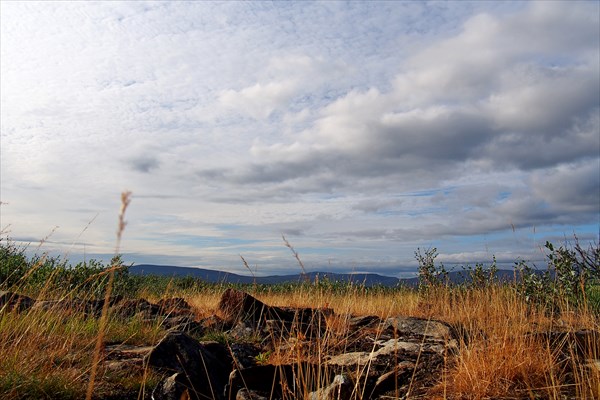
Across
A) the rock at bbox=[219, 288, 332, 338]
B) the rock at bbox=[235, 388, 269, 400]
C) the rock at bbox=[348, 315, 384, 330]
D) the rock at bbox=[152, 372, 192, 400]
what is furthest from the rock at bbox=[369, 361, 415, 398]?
the rock at bbox=[219, 288, 332, 338]

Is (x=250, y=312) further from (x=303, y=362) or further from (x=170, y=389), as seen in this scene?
(x=170, y=389)

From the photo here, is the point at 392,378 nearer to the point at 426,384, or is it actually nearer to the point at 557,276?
the point at 426,384

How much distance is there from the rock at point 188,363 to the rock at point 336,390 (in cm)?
118

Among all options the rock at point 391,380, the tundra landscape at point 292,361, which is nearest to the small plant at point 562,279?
the tundra landscape at point 292,361

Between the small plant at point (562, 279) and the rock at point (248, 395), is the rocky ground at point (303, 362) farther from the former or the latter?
the small plant at point (562, 279)

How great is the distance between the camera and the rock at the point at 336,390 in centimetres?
411

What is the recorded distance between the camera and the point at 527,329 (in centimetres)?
539

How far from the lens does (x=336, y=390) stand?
14.0ft

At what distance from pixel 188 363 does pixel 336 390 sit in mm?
1632

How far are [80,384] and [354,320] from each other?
4.39m

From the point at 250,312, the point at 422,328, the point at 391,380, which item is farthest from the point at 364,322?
the point at 391,380

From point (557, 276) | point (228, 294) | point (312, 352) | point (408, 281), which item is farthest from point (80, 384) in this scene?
point (408, 281)

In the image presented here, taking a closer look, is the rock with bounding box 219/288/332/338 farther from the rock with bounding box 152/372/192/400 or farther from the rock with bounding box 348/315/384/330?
the rock with bounding box 152/372/192/400

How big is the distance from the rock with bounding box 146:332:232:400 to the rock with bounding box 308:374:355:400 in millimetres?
1180
